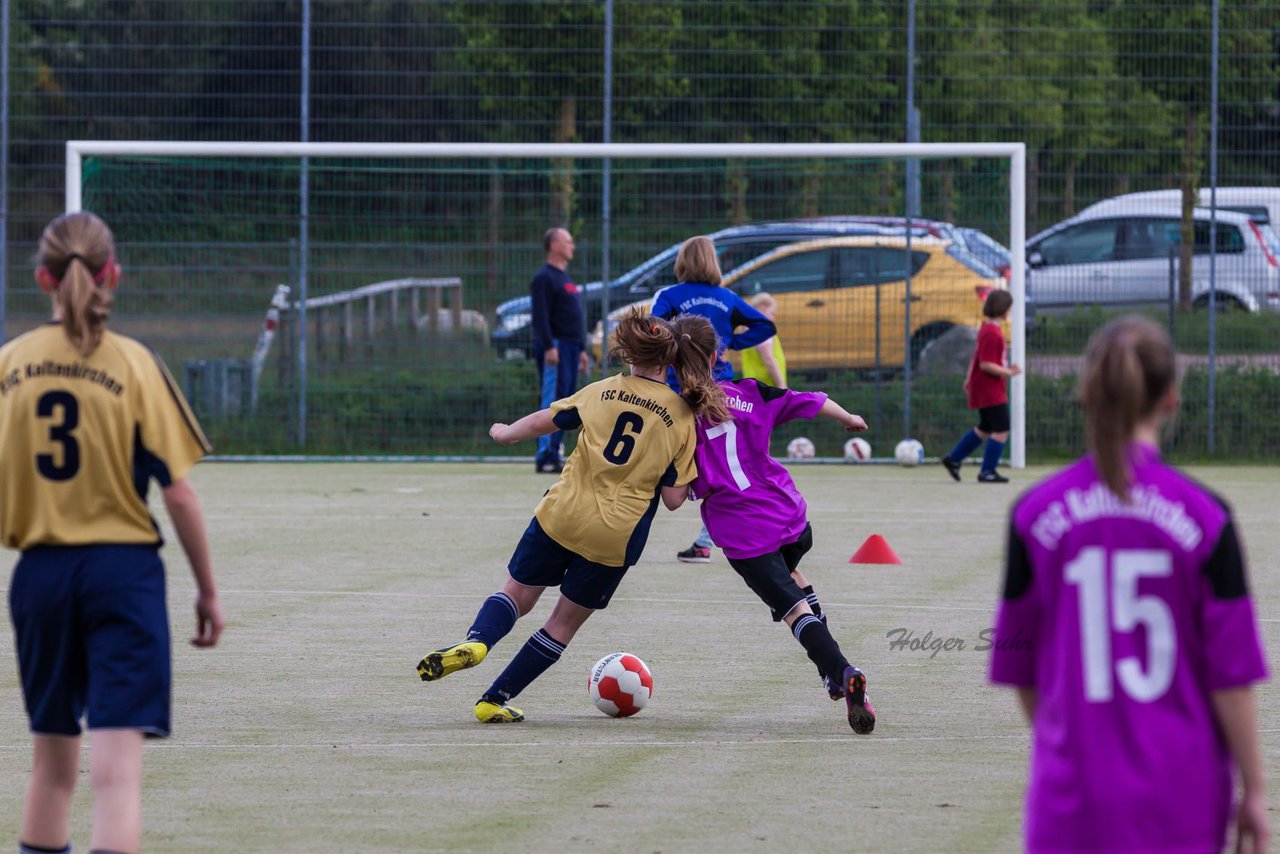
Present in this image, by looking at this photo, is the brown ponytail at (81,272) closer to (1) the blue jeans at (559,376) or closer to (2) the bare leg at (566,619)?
(2) the bare leg at (566,619)

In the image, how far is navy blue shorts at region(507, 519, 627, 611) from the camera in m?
6.09

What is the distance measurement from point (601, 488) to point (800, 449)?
11006 mm

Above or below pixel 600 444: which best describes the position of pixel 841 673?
below

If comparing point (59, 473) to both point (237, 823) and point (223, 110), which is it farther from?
point (223, 110)

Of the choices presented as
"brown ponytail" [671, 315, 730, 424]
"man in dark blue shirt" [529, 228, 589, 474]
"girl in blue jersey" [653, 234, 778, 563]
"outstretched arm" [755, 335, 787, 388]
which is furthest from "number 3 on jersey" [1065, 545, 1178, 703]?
"man in dark blue shirt" [529, 228, 589, 474]

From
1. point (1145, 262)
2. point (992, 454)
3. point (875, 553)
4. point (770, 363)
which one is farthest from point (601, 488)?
point (1145, 262)

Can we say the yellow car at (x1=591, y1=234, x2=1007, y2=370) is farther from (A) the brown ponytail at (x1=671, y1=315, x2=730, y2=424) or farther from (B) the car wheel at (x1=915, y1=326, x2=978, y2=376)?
(A) the brown ponytail at (x1=671, y1=315, x2=730, y2=424)

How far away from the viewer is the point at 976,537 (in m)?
11.4

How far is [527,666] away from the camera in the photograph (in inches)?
240

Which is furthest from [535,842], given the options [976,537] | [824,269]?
[824,269]

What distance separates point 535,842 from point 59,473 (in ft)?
5.14

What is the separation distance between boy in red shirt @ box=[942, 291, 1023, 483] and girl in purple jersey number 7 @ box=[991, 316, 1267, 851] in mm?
11547

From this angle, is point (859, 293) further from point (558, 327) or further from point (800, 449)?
point (558, 327)

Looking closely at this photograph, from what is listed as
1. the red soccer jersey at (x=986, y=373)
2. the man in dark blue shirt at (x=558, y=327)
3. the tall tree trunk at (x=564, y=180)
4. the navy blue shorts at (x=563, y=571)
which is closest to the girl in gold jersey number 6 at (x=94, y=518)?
the navy blue shorts at (x=563, y=571)
